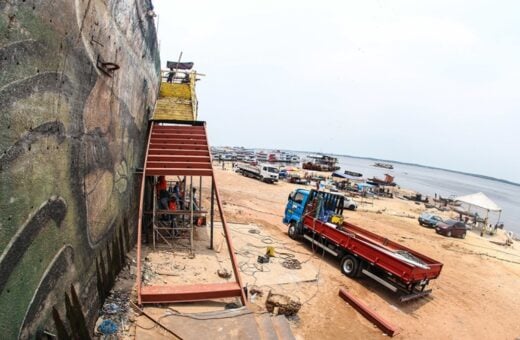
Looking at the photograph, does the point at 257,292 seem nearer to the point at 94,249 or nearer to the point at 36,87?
the point at 94,249

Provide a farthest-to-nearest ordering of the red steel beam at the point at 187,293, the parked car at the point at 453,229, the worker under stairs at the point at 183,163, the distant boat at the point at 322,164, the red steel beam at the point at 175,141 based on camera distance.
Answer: the distant boat at the point at 322,164 → the parked car at the point at 453,229 → the red steel beam at the point at 175,141 → the worker under stairs at the point at 183,163 → the red steel beam at the point at 187,293

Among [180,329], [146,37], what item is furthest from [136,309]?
[146,37]

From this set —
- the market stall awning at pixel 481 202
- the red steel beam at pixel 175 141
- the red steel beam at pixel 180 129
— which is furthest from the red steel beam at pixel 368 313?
the market stall awning at pixel 481 202

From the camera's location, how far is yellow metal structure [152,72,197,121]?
12.5 metres

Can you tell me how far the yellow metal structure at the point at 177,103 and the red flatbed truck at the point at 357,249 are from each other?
6.77 m

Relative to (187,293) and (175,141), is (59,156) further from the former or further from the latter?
(175,141)

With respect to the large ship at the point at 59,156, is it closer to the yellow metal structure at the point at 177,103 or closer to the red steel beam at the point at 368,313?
the yellow metal structure at the point at 177,103

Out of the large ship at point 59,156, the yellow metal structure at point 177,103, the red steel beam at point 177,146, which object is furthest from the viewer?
the yellow metal structure at point 177,103

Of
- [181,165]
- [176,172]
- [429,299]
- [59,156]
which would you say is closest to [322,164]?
[429,299]

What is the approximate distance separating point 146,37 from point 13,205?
744 centimetres

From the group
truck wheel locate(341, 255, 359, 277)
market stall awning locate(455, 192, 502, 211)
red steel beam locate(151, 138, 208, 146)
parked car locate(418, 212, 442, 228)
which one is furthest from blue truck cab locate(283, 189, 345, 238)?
market stall awning locate(455, 192, 502, 211)

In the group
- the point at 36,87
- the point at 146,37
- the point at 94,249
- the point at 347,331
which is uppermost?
the point at 146,37

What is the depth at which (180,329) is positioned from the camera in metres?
5.55

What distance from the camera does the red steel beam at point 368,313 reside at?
8472 millimetres
